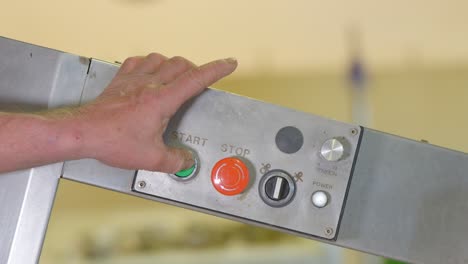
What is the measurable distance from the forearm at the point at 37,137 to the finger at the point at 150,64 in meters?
0.09

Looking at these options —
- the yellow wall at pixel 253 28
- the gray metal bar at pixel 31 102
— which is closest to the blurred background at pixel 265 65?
the yellow wall at pixel 253 28

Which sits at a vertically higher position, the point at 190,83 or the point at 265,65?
the point at 265,65

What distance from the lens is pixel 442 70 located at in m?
2.94

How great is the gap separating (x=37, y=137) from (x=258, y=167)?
0.21 m

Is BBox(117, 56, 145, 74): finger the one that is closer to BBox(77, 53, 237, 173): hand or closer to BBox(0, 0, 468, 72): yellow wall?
BBox(77, 53, 237, 173): hand

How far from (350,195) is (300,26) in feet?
6.78

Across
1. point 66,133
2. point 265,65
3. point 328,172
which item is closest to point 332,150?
point 328,172

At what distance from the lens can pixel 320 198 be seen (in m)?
0.74

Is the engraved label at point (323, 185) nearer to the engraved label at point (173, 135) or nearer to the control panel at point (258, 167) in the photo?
the control panel at point (258, 167)

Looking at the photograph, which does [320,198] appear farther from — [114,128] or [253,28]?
[253,28]

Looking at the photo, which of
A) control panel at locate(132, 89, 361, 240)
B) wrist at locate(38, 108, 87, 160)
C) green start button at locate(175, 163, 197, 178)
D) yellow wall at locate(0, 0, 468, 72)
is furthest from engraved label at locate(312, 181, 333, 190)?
yellow wall at locate(0, 0, 468, 72)

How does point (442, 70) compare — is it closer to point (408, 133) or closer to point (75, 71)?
point (408, 133)

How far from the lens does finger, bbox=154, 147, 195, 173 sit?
0.71 meters

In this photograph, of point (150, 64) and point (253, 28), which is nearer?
point (150, 64)
